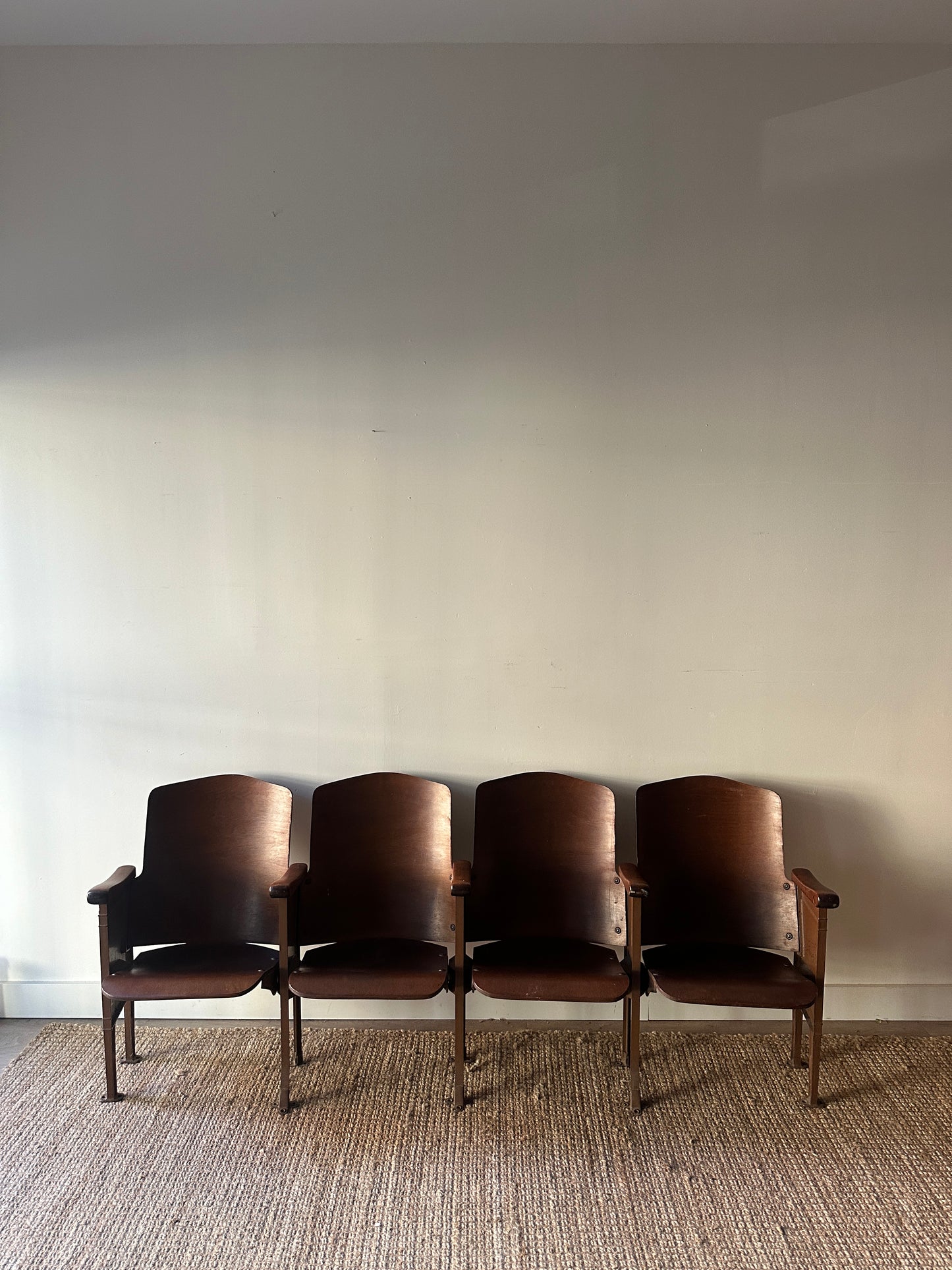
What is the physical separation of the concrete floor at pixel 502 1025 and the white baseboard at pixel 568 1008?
2 cm

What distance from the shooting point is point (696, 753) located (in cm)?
303

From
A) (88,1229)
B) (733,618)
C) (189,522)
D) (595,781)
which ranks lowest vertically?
(88,1229)

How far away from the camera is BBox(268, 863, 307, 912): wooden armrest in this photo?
2.54 m

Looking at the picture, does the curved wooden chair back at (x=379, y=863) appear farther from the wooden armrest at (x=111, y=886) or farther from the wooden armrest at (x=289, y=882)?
the wooden armrest at (x=111, y=886)

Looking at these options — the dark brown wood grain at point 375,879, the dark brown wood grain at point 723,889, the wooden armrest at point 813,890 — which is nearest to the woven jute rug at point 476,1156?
the dark brown wood grain at point 723,889

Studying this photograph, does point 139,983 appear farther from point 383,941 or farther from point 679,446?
point 679,446

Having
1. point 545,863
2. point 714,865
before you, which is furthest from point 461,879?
point 714,865

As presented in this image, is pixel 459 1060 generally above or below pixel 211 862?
below

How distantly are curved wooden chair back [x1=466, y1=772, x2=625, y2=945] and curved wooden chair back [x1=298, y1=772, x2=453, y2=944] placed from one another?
12 cm

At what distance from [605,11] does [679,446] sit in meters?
1.39

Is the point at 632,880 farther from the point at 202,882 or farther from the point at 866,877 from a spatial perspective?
the point at 202,882

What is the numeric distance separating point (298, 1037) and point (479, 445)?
210 cm

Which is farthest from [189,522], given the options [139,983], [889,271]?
[889,271]

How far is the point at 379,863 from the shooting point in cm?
288
